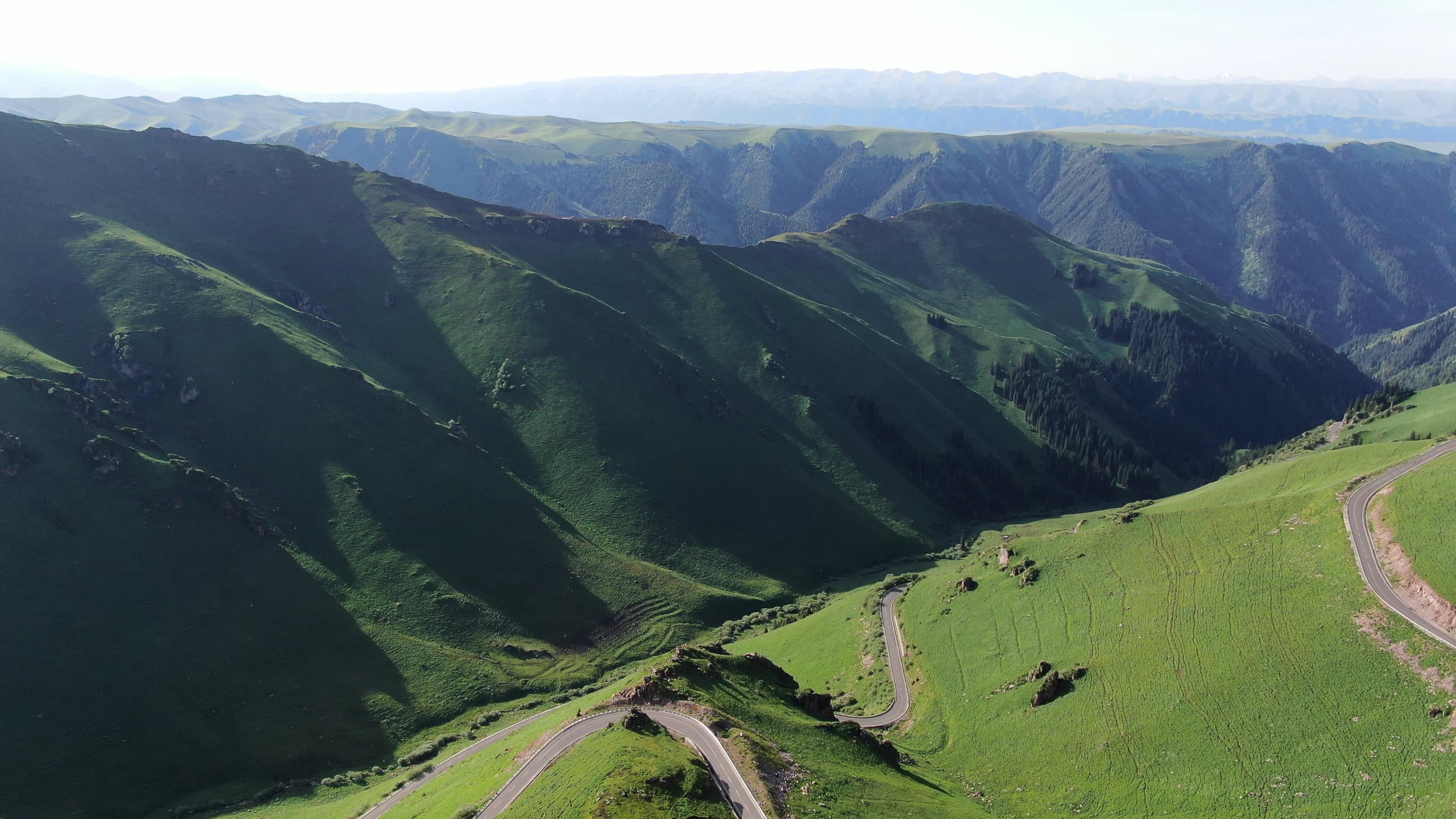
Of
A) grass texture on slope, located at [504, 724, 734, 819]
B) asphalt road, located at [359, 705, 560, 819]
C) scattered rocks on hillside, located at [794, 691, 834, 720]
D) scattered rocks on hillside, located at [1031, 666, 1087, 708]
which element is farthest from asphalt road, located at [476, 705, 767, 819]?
scattered rocks on hillside, located at [1031, 666, 1087, 708]

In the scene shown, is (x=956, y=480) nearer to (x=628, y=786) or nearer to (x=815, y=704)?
(x=815, y=704)

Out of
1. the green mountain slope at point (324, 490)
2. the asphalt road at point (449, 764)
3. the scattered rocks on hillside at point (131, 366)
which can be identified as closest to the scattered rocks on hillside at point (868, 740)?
the asphalt road at point (449, 764)

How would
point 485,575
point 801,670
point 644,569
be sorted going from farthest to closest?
point 644,569 < point 485,575 < point 801,670

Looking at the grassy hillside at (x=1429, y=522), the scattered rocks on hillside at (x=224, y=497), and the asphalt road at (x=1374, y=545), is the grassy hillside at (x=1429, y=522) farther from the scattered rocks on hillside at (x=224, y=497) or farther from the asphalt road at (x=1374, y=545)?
the scattered rocks on hillside at (x=224, y=497)

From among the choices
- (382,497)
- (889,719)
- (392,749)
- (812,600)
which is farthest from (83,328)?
(889,719)

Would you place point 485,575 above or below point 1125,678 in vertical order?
below


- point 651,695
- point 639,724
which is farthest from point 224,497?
point 639,724

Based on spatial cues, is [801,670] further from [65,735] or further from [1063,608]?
[65,735]
